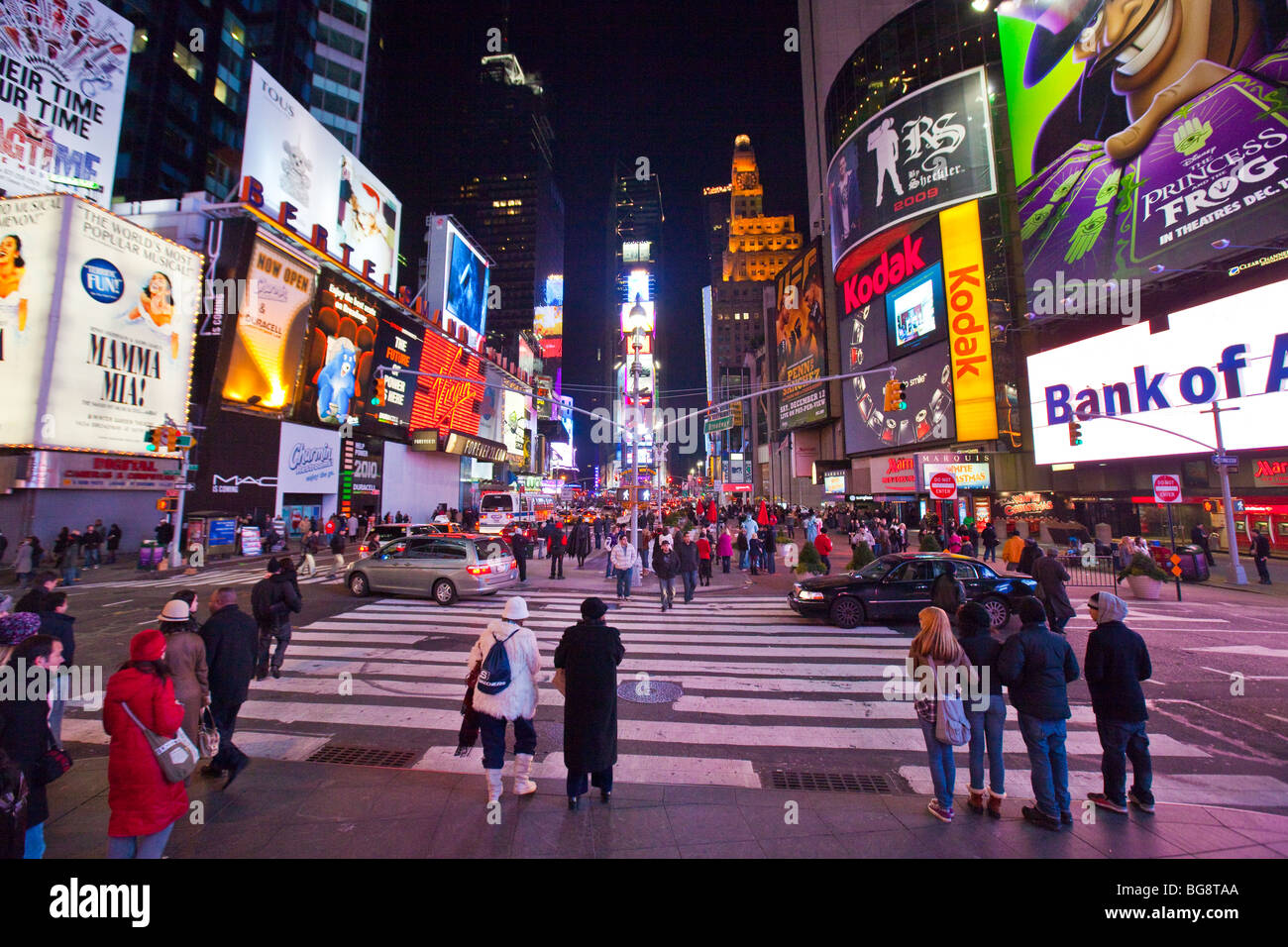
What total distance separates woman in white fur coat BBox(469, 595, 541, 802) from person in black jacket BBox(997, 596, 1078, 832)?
12.4 ft

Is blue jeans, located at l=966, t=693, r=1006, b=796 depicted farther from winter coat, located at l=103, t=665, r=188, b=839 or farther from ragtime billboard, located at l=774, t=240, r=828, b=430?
ragtime billboard, located at l=774, t=240, r=828, b=430

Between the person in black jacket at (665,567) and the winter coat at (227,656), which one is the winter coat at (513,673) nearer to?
the winter coat at (227,656)

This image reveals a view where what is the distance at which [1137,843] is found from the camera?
145 inches

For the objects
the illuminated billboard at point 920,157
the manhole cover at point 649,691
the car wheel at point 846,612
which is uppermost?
the illuminated billboard at point 920,157

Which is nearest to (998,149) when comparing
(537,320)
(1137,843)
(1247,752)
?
(1247,752)

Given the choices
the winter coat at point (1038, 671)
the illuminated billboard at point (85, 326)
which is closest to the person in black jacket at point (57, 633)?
the winter coat at point (1038, 671)

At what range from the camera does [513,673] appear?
4297 mm

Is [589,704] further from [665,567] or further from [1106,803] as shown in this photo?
[665,567]

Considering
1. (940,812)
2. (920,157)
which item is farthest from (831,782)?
(920,157)

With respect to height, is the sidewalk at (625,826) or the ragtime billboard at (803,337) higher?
the ragtime billboard at (803,337)

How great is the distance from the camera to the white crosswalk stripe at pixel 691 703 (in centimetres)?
524

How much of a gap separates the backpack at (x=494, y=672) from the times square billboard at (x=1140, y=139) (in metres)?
30.8

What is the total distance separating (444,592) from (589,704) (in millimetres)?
9985

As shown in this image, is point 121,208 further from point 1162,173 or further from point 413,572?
point 1162,173
